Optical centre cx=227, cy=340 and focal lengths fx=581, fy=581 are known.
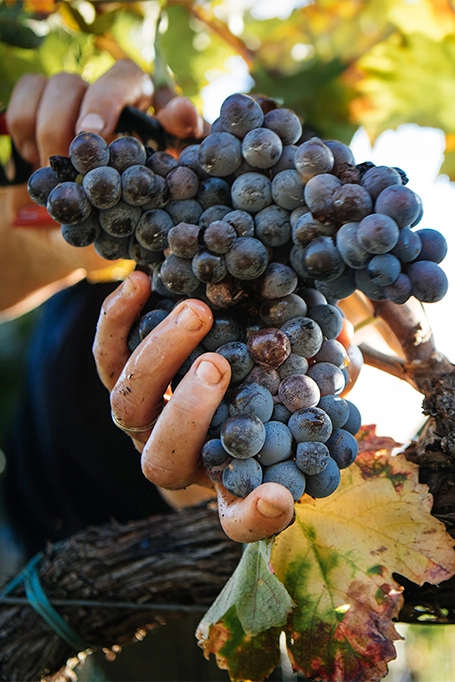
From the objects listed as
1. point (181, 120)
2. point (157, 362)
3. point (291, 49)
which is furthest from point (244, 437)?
point (291, 49)

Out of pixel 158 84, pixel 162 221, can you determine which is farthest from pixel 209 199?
pixel 158 84

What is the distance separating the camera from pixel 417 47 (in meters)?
1.17

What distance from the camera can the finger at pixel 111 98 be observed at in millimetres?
775

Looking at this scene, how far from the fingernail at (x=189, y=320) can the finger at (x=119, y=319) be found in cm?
9

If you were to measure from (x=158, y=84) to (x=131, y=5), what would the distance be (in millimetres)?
459

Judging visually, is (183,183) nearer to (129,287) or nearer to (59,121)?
(129,287)

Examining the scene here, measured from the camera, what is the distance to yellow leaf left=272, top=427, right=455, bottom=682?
22.1 inches

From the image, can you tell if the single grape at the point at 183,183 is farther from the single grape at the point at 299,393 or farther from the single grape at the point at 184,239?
the single grape at the point at 299,393

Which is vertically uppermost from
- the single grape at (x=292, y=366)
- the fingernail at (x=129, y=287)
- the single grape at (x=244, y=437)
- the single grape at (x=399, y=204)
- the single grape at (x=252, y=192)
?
the single grape at (x=252, y=192)

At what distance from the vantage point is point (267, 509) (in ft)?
1.45

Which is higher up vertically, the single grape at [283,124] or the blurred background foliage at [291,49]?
the blurred background foliage at [291,49]

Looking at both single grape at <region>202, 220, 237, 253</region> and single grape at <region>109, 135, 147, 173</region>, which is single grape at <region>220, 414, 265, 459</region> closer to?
single grape at <region>202, 220, 237, 253</region>

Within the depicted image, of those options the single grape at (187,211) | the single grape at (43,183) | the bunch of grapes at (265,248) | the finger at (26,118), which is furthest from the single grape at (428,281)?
the finger at (26,118)

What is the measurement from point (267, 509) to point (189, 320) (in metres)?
0.18
